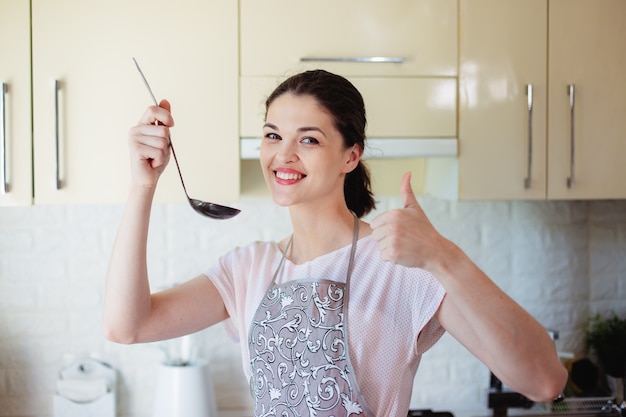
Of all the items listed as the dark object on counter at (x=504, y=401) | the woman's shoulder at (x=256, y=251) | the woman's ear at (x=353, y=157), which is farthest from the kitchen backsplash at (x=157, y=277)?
the woman's ear at (x=353, y=157)

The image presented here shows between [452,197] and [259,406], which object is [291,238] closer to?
[259,406]

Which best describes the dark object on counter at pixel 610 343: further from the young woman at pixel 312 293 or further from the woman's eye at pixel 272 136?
the woman's eye at pixel 272 136

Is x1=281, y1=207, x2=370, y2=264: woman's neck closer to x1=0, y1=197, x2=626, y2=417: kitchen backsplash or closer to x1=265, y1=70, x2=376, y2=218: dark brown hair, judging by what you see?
x1=265, y1=70, x2=376, y2=218: dark brown hair

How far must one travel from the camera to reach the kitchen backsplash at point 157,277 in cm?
219

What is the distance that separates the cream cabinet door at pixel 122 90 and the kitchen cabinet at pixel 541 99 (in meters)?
0.64

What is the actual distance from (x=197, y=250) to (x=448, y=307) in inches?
45.9

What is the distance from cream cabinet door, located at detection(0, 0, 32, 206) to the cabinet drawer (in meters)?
0.55

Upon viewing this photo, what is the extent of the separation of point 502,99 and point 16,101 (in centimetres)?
127

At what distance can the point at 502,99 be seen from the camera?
6.43 ft

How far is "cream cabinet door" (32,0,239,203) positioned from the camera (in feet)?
6.02

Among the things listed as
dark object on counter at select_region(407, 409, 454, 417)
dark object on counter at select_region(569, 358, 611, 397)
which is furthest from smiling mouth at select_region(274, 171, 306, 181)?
dark object on counter at select_region(569, 358, 611, 397)

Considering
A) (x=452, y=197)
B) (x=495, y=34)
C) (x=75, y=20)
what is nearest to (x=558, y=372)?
(x=452, y=197)

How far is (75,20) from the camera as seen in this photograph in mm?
1838

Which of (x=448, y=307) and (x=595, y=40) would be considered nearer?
(x=448, y=307)
